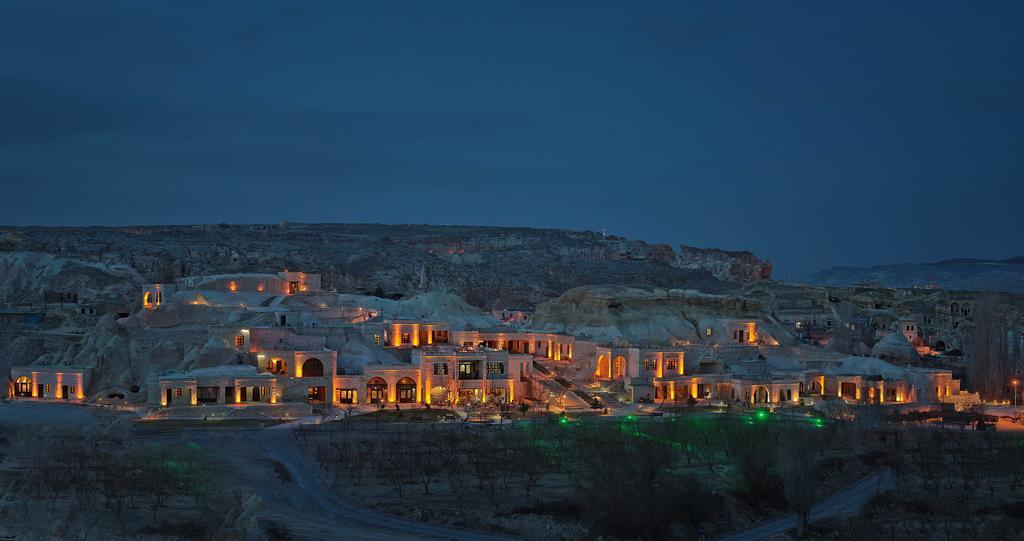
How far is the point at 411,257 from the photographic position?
137000 mm

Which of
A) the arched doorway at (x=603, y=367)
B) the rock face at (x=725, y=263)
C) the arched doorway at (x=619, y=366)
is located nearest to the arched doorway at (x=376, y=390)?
the arched doorway at (x=603, y=367)

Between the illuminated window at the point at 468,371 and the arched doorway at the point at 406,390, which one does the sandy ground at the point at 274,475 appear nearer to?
the arched doorway at the point at 406,390

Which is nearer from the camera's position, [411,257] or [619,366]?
[619,366]

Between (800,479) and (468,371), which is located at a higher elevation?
(468,371)

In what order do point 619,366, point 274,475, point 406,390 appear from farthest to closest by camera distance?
point 619,366 → point 406,390 → point 274,475

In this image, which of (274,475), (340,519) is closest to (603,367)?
(274,475)

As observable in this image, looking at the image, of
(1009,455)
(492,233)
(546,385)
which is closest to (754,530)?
(1009,455)

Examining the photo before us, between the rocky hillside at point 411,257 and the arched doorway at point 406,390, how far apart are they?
3735 cm

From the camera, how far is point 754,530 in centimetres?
3825

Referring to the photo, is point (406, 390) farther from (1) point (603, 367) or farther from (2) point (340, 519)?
(2) point (340, 519)

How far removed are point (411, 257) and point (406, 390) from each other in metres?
79.5

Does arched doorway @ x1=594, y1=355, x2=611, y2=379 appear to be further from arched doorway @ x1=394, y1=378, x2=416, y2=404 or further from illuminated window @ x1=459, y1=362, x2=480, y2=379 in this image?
arched doorway @ x1=394, y1=378, x2=416, y2=404

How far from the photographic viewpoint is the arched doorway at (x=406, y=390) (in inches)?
2285

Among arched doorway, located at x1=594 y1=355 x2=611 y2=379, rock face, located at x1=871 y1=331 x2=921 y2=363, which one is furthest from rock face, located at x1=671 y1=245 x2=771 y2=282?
arched doorway, located at x1=594 y1=355 x2=611 y2=379
